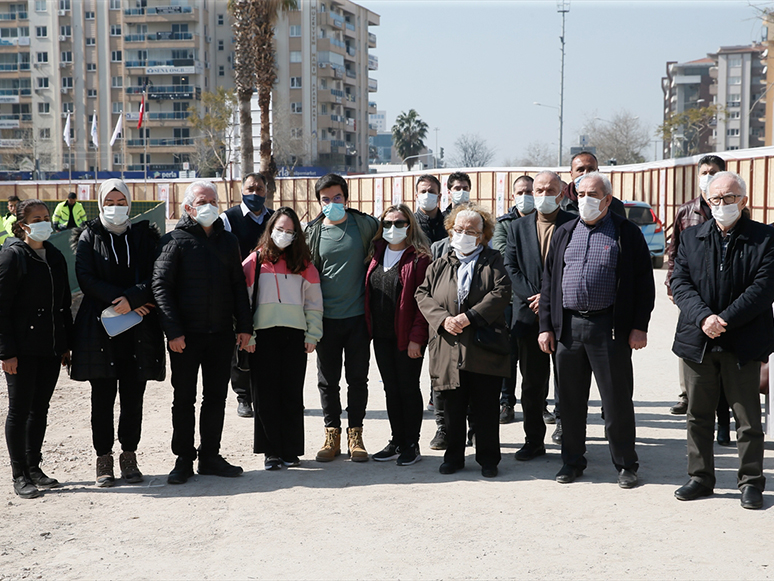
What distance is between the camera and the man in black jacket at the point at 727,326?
203 inches

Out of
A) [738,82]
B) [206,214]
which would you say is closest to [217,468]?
[206,214]

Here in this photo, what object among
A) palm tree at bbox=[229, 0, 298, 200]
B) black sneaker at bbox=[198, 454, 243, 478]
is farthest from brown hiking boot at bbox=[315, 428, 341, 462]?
palm tree at bbox=[229, 0, 298, 200]

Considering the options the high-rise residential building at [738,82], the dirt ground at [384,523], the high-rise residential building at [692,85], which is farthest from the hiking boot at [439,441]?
the high-rise residential building at [692,85]

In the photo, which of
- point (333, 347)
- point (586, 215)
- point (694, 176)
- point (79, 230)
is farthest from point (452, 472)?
point (694, 176)

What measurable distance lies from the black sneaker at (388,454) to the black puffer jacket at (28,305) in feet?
8.03

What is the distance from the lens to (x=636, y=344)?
5617mm

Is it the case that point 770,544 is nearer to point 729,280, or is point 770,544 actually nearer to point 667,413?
point 729,280

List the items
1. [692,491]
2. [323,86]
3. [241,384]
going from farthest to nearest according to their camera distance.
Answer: [323,86] → [241,384] → [692,491]

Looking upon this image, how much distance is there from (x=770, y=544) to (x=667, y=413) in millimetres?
3411

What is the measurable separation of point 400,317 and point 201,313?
57.5 inches

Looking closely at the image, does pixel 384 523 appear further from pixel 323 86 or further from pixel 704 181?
pixel 323 86

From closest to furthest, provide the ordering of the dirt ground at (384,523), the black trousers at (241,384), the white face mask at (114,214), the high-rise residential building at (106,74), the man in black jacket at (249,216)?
the dirt ground at (384,523)
the white face mask at (114,214)
the man in black jacket at (249,216)
the black trousers at (241,384)
the high-rise residential building at (106,74)

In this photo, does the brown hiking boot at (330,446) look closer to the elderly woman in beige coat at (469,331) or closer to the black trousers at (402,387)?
the black trousers at (402,387)

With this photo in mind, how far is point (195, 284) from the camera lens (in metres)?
5.84
